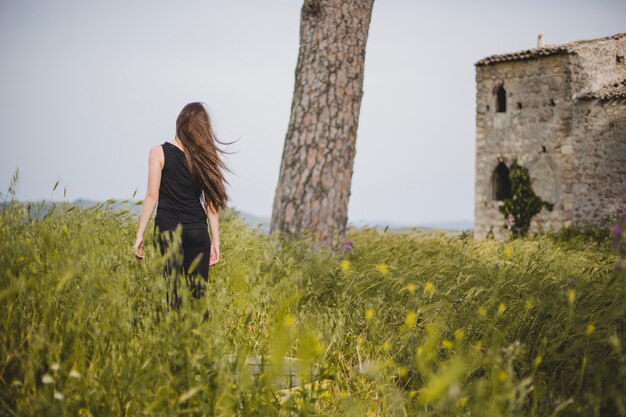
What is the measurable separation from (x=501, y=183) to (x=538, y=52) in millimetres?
4762

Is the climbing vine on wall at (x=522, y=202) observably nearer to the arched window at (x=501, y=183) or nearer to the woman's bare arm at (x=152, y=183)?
the arched window at (x=501, y=183)

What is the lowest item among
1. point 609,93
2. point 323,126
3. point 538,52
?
point 323,126

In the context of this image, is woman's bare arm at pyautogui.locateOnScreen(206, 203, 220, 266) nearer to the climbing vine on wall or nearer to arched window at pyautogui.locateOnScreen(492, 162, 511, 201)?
the climbing vine on wall

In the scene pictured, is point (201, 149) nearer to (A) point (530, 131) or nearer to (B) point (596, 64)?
(A) point (530, 131)

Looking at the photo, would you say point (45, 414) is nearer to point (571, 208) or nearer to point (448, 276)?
point (448, 276)

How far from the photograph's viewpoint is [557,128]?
18.8 metres

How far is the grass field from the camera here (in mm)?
2285

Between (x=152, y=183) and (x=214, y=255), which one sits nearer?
(x=152, y=183)

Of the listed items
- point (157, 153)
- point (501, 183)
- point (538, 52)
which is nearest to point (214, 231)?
point (157, 153)

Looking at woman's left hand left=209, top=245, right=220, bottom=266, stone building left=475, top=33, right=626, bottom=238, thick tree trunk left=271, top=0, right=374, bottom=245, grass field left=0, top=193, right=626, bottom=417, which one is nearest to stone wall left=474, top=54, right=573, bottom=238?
stone building left=475, top=33, right=626, bottom=238

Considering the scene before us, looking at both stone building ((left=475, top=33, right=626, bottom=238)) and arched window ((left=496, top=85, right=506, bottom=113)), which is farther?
arched window ((left=496, top=85, right=506, bottom=113))

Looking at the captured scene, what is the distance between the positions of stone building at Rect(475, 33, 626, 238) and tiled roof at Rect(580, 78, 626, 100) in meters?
0.03

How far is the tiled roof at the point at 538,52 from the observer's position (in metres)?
18.7

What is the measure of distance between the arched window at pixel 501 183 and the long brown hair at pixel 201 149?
1759cm
